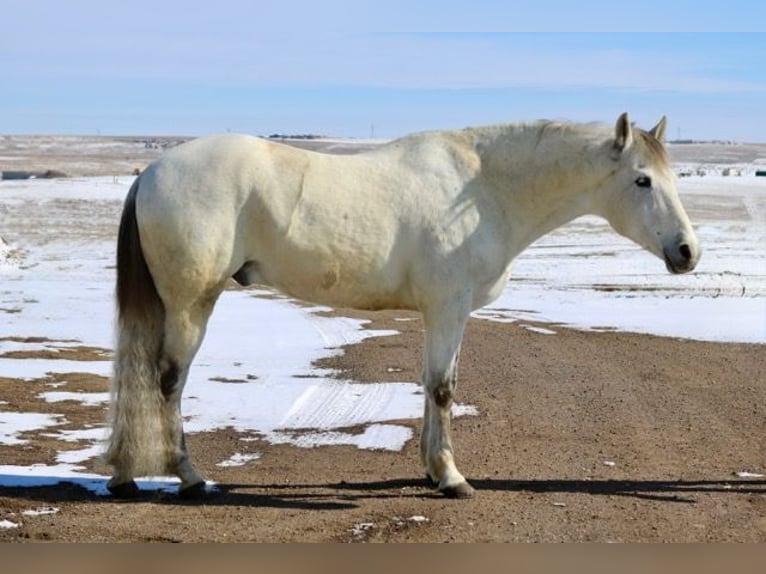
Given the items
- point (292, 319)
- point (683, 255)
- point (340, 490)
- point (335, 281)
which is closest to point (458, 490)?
point (340, 490)

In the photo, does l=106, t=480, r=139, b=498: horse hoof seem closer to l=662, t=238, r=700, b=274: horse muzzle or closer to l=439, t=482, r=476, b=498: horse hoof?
l=439, t=482, r=476, b=498: horse hoof

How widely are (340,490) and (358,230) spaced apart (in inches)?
69.9

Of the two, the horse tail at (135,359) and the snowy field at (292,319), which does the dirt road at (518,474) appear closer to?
the horse tail at (135,359)

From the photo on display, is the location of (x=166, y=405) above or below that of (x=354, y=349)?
above

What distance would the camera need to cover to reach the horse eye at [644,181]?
6199 mm

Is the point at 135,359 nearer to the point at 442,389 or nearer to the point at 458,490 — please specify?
the point at 442,389

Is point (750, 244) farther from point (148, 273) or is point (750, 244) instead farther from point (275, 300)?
point (148, 273)

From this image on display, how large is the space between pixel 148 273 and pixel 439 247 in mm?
1795

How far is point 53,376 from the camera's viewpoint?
410 inches

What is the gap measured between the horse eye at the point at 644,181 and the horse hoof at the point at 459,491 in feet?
7.30

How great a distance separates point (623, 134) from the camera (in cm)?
624

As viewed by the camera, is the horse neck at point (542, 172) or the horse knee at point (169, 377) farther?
the horse neck at point (542, 172)

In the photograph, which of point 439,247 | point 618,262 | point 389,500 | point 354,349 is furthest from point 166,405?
point 618,262

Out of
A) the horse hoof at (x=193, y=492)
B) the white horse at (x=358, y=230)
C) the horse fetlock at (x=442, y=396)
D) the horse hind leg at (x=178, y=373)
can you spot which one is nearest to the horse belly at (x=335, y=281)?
the white horse at (x=358, y=230)
